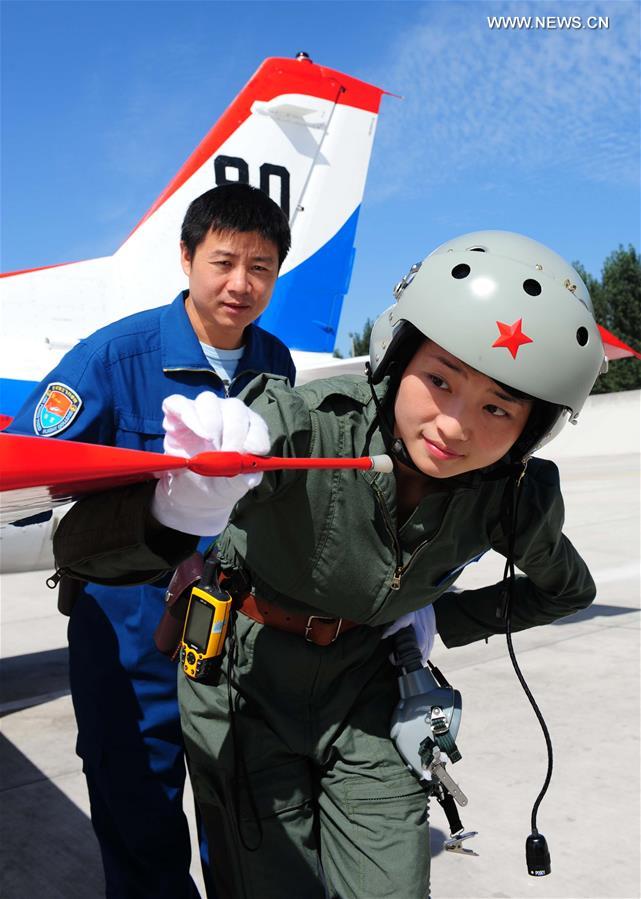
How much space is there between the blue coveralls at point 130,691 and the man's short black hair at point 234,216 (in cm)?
36

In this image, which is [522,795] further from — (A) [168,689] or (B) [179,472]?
(B) [179,472]

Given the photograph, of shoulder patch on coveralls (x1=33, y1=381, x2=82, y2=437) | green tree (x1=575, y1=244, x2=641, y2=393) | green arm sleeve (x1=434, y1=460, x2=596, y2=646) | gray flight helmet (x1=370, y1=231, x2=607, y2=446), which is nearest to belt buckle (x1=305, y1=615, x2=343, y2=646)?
green arm sleeve (x1=434, y1=460, x2=596, y2=646)

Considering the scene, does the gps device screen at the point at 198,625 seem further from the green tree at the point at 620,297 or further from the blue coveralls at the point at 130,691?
the green tree at the point at 620,297

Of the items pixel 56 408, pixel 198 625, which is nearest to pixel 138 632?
pixel 198 625

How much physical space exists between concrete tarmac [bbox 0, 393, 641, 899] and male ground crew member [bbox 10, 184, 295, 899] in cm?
76

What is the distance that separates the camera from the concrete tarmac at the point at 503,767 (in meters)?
2.88

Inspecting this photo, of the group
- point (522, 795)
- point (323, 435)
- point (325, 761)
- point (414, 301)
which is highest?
point (414, 301)

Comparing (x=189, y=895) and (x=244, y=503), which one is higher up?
(x=244, y=503)

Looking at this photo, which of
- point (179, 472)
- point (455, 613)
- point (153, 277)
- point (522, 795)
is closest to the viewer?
point (179, 472)

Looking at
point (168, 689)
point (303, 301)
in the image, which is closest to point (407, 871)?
point (168, 689)

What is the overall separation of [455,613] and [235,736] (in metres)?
0.67

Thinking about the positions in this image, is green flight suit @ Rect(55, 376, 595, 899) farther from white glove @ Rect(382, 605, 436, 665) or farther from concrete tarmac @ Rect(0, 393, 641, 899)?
concrete tarmac @ Rect(0, 393, 641, 899)

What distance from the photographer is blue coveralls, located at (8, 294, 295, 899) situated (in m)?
2.20

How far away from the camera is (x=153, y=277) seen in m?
6.20
